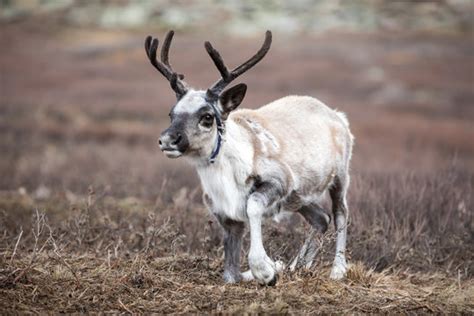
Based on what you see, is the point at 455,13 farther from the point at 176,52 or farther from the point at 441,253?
the point at 441,253

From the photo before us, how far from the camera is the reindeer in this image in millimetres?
6230

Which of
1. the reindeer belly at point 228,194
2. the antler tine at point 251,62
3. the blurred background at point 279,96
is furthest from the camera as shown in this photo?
the blurred background at point 279,96

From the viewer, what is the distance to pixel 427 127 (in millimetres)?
24234

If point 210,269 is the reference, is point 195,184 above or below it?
below

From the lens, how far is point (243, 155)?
6.52 meters

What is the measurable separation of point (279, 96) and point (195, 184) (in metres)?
14.3

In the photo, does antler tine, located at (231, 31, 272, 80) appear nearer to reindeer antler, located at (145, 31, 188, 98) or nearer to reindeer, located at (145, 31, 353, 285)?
reindeer, located at (145, 31, 353, 285)

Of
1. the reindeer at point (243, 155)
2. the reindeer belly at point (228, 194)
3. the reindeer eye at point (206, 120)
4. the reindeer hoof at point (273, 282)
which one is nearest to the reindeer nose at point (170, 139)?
the reindeer at point (243, 155)

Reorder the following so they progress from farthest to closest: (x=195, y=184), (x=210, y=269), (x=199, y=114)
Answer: (x=195, y=184)
(x=210, y=269)
(x=199, y=114)

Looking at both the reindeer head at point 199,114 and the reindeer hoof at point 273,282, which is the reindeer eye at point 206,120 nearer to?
the reindeer head at point 199,114

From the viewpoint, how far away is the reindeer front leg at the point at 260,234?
19.9 ft

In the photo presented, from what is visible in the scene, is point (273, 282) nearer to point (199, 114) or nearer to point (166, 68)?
point (199, 114)

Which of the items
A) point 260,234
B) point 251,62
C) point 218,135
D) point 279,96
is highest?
point 251,62

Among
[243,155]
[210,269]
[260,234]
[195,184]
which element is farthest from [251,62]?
[195,184]
